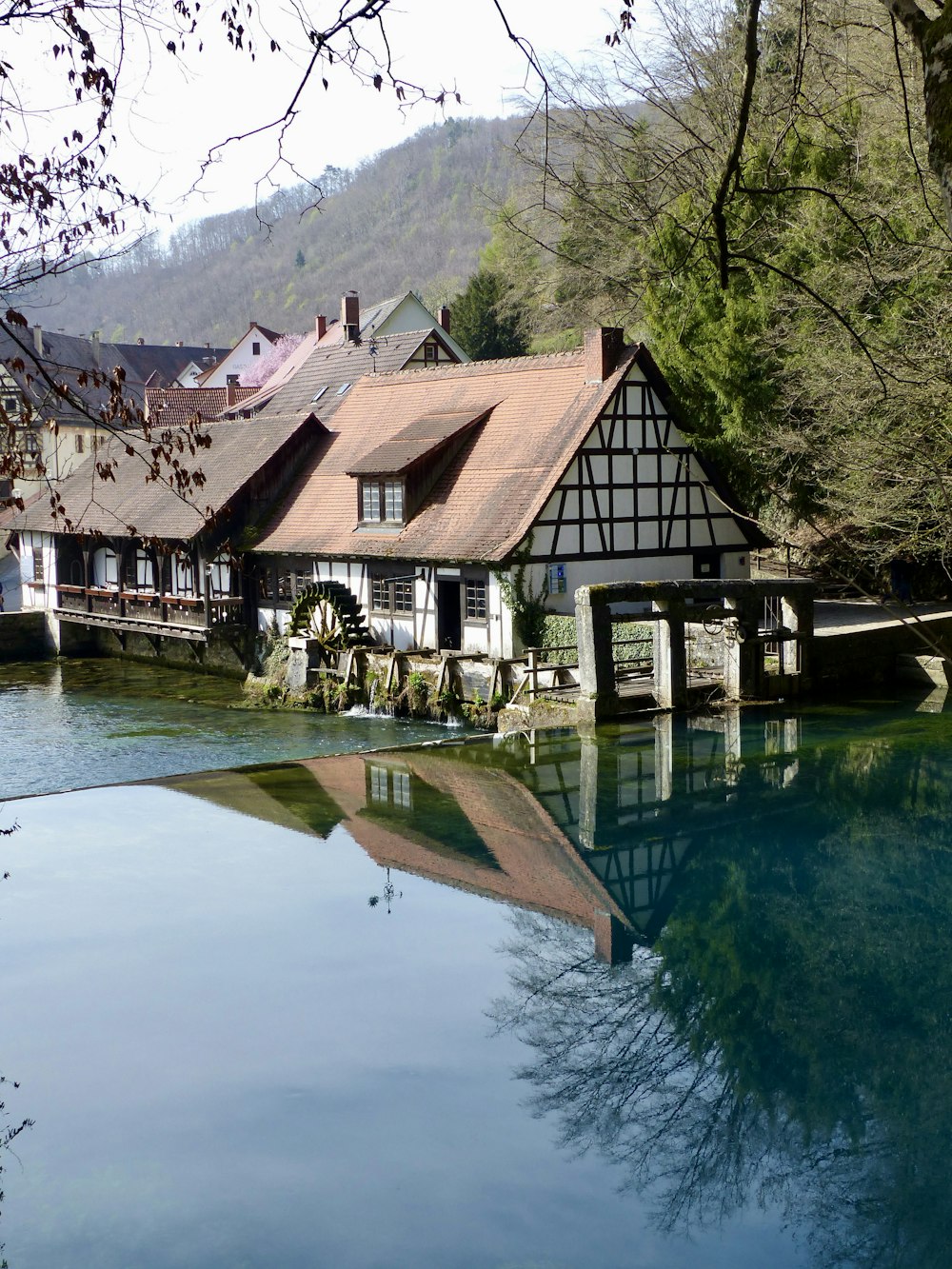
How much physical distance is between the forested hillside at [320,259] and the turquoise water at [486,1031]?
79.9 metres

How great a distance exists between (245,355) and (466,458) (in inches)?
1696

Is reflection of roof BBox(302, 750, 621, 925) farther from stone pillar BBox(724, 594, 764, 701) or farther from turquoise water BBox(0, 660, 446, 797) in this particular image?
stone pillar BBox(724, 594, 764, 701)

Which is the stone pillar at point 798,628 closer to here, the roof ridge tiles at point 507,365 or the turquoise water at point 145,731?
the turquoise water at point 145,731

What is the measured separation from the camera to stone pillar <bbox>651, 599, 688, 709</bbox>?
18.6 meters

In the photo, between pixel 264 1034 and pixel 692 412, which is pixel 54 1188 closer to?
pixel 264 1034

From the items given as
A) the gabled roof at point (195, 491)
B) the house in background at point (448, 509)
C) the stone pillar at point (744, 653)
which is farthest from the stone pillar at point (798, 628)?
the gabled roof at point (195, 491)

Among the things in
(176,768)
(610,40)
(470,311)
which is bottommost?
(176,768)

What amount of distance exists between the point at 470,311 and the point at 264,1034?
38694mm

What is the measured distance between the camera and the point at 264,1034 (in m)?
8.39

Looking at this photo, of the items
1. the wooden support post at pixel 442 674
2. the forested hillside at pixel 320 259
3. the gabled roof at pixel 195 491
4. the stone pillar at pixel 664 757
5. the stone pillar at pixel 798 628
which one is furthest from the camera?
the forested hillside at pixel 320 259

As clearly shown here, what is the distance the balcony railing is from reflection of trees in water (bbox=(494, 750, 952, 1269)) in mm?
17793

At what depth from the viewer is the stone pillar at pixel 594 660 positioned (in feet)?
59.7

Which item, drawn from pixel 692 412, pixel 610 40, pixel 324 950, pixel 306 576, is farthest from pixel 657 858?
pixel 306 576

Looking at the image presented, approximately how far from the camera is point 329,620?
82.3ft
